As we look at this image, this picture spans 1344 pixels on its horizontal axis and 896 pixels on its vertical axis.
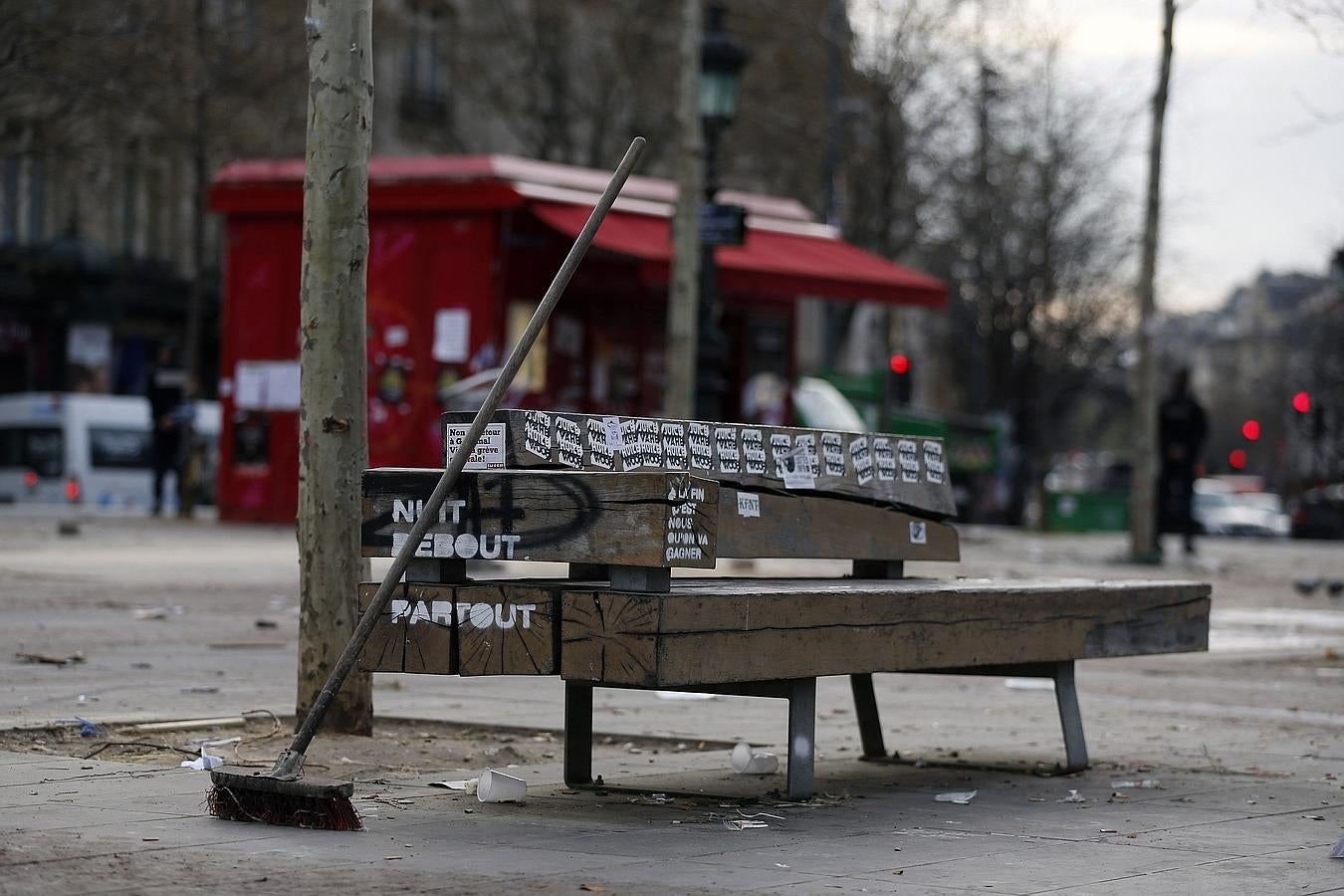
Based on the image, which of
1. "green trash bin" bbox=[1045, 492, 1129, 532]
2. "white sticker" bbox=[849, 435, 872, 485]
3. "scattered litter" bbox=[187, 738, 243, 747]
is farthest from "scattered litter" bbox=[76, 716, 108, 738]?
Answer: "green trash bin" bbox=[1045, 492, 1129, 532]

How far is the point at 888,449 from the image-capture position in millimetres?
→ 6922

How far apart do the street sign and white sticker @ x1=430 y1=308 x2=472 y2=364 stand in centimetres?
434

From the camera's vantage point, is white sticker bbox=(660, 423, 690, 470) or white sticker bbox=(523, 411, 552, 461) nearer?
white sticker bbox=(523, 411, 552, 461)

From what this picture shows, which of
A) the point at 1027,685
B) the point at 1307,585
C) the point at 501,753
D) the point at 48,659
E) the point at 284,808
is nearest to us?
the point at 284,808

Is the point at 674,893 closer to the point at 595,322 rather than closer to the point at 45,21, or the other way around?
the point at 45,21

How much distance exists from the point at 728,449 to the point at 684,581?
0.42m

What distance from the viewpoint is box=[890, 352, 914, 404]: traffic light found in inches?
1294

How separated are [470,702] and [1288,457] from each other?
98598mm

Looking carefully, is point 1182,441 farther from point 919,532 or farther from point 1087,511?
point 919,532

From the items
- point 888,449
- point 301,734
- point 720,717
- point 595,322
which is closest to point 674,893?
point 301,734


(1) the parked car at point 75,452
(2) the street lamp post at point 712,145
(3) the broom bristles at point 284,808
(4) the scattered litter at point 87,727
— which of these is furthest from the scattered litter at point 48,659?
(1) the parked car at point 75,452

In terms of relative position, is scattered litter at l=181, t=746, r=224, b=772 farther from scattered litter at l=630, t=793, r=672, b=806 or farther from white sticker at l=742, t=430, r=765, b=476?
white sticker at l=742, t=430, r=765, b=476

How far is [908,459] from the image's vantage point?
23.1 ft

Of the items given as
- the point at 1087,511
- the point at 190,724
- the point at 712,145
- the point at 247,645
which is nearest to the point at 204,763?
the point at 190,724
